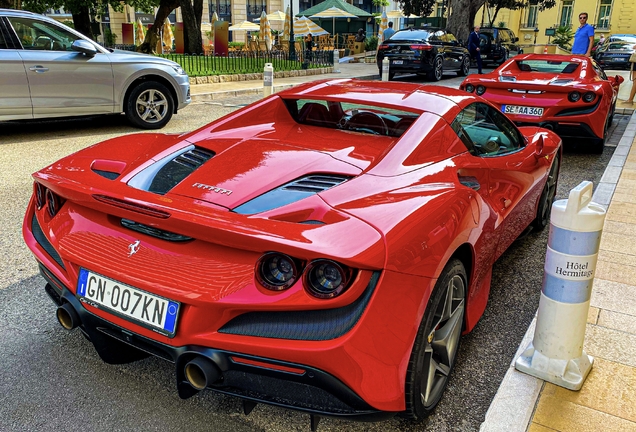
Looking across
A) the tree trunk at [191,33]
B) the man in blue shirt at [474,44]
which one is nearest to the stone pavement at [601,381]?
the man in blue shirt at [474,44]

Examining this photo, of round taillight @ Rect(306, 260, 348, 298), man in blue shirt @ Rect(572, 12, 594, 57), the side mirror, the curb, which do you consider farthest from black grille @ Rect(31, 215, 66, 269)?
man in blue shirt @ Rect(572, 12, 594, 57)

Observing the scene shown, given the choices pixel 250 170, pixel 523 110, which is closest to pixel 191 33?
pixel 523 110

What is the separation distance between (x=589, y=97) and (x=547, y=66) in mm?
1382

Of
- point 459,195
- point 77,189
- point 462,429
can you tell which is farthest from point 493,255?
point 77,189

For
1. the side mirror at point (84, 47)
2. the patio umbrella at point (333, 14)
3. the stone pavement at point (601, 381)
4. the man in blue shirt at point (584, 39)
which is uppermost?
the patio umbrella at point (333, 14)

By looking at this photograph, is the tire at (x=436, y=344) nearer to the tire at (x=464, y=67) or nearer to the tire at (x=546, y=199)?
the tire at (x=546, y=199)

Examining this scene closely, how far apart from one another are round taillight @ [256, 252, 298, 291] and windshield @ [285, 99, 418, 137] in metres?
1.48

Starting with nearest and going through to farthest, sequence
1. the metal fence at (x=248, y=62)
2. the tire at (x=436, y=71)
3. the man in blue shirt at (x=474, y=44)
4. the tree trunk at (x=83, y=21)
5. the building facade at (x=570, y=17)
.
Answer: the metal fence at (x=248, y=62)
the tire at (x=436, y=71)
the tree trunk at (x=83, y=21)
the man in blue shirt at (x=474, y=44)
the building facade at (x=570, y=17)

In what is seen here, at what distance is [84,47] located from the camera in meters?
8.06

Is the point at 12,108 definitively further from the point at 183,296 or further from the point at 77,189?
the point at 183,296

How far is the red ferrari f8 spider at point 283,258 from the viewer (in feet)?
6.36

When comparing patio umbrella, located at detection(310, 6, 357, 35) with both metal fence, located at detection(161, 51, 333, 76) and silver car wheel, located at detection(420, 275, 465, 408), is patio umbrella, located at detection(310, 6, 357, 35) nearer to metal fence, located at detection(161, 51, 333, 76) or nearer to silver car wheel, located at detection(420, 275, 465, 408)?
metal fence, located at detection(161, 51, 333, 76)

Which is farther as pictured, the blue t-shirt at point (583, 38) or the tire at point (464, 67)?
the tire at point (464, 67)

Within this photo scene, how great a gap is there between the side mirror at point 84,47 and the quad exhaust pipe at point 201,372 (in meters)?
7.24
